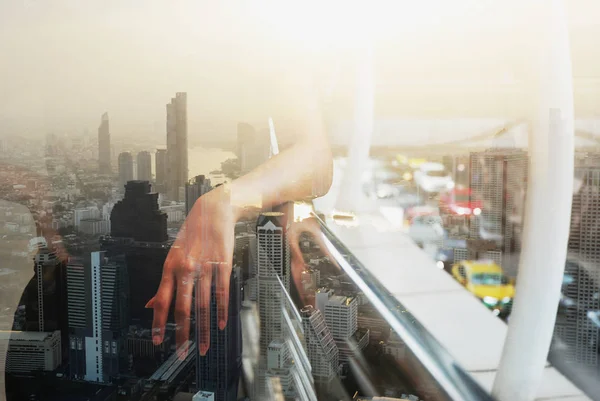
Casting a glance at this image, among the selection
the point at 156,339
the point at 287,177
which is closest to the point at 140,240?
the point at 156,339

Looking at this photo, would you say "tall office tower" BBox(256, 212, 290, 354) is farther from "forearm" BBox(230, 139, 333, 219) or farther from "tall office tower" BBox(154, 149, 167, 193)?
"tall office tower" BBox(154, 149, 167, 193)

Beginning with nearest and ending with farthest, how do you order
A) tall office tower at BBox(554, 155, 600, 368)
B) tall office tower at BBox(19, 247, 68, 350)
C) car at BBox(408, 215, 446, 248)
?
tall office tower at BBox(554, 155, 600, 368), car at BBox(408, 215, 446, 248), tall office tower at BBox(19, 247, 68, 350)

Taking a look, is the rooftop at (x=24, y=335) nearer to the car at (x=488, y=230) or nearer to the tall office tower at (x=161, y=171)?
the tall office tower at (x=161, y=171)

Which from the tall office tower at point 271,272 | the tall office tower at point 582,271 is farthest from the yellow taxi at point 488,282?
the tall office tower at point 271,272

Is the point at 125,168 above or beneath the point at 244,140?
beneath

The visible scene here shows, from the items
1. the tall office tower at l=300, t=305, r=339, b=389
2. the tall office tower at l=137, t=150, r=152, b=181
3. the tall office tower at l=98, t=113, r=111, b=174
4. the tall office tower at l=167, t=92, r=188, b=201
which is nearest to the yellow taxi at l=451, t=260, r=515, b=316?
the tall office tower at l=300, t=305, r=339, b=389

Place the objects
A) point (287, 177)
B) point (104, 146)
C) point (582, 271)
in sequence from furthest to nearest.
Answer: point (104, 146) < point (287, 177) < point (582, 271)

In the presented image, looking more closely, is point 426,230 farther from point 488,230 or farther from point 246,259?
point 246,259
